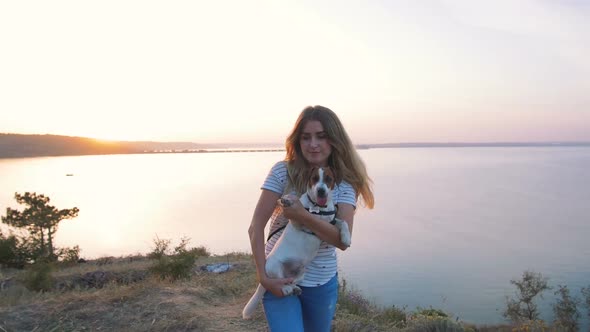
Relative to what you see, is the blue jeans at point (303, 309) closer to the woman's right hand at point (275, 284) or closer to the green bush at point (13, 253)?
the woman's right hand at point (275, 284)

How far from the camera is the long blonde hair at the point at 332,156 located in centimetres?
278

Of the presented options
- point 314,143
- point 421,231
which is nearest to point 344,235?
point 314,143

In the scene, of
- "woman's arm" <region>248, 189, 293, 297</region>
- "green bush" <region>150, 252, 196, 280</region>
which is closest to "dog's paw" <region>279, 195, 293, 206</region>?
"woman's arm" <region>248, 189, 293, 297</region>

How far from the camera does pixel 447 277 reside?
26516 millimetres

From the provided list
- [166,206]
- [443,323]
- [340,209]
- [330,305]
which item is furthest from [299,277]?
[166,206]

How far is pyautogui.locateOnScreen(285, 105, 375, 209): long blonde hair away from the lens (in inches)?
109

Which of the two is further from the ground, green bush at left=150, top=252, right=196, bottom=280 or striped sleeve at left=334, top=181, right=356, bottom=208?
striped sleeve at left=334, top=181, right=356, bottom=208

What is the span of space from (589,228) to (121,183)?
259ft

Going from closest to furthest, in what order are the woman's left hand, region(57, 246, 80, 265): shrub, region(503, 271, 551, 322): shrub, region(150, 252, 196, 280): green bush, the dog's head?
the woman's left hand
the dog's head
region(150, 252, 196, 280): green bush
region(503, 271, 551, 322): shrub
region(57, 246, 80, 265): shrub

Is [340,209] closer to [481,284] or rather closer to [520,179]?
[481,284]

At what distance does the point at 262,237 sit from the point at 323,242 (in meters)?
0.41

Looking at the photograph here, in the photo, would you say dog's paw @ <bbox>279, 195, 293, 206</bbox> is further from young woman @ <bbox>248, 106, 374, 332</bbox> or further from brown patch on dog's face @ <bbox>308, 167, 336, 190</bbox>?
brown patch on dog's face @ <bbox>308, 167, 336, 190</bbox>

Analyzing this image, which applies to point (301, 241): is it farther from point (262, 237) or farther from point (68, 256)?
point (68, 256)

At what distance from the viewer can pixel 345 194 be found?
2.78 metres
